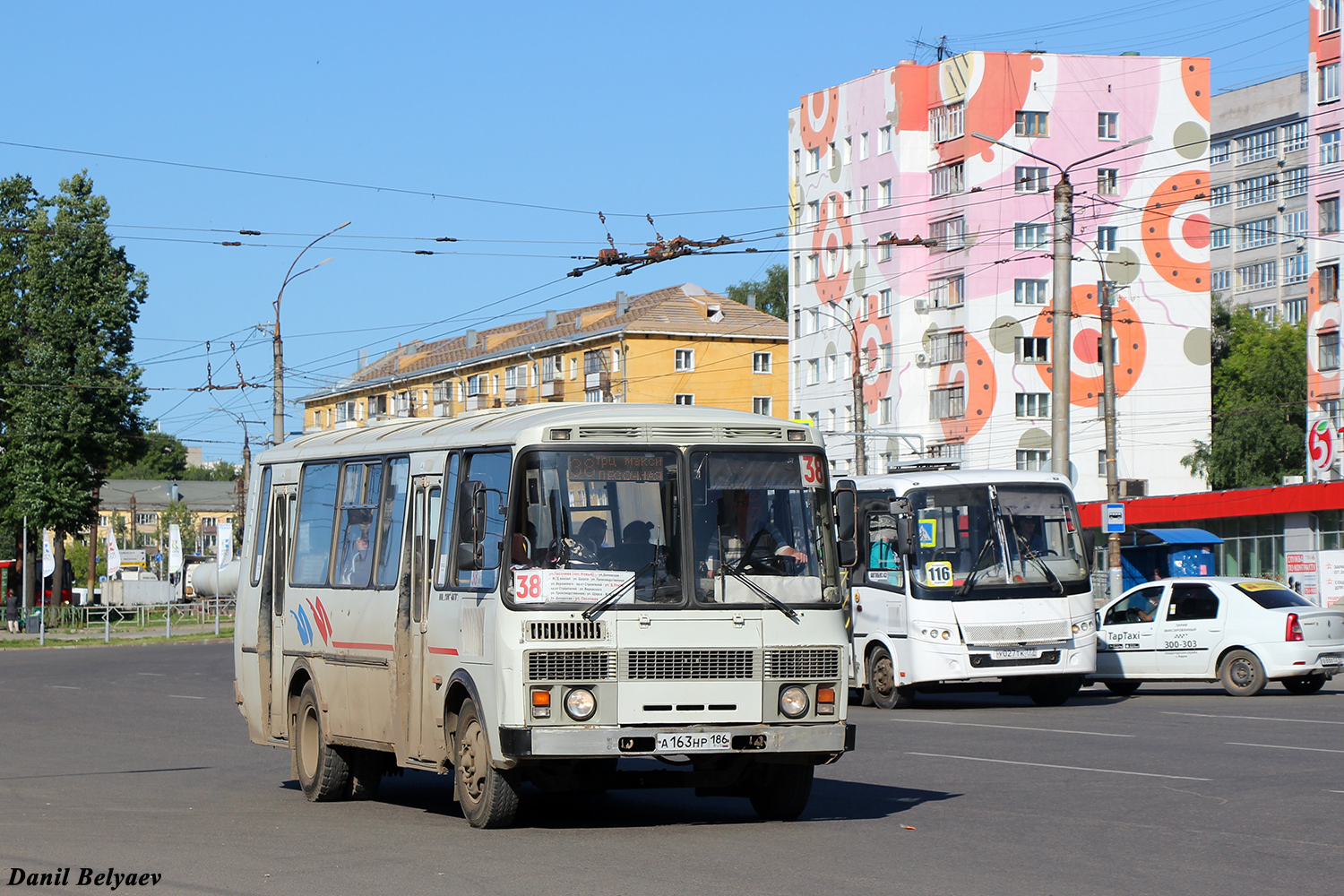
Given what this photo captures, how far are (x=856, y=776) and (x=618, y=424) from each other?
4.69 metres

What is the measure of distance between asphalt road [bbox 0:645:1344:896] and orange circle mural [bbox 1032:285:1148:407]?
57709mm

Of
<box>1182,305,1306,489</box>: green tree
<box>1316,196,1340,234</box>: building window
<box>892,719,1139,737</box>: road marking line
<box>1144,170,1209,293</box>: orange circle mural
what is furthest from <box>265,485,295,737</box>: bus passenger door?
<box>1144,170,1209,293</box>: orange circle mural

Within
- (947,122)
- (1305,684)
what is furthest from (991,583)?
(947,122)

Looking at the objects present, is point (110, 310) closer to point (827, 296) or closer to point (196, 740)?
point (827, 296)

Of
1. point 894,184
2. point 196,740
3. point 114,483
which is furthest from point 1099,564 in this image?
point 114,483

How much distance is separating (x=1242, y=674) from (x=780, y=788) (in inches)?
573

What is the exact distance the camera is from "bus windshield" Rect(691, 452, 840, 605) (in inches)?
450

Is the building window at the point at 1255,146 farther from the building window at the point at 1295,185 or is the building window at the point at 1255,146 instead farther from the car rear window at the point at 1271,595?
the car rear window at the point at 1271,595

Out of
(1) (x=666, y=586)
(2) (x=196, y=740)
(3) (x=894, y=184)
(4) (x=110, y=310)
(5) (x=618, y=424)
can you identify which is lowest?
(2) (x=196, y=740)

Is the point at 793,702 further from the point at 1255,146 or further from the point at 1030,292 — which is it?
the point at 1255,146

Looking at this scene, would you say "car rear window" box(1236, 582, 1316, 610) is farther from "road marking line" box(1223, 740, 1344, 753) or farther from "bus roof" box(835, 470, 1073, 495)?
"road marking line" box(1223, 740, 1344, 753)

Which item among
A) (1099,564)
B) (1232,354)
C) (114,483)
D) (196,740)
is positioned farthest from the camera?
(114,483)

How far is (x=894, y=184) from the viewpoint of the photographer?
79.8m

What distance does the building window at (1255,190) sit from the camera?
4515 inches
